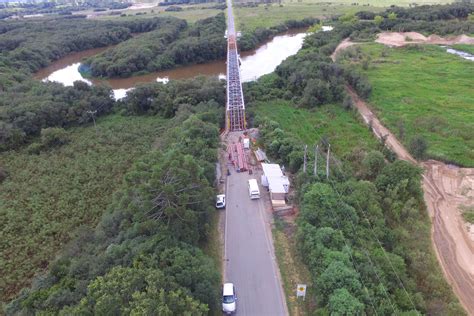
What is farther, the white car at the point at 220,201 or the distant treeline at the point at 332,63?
the distant treeline at the point at 332,63

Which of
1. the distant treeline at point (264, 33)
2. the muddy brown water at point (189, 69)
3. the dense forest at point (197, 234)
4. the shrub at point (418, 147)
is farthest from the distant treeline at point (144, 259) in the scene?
the distant treeline at point (264, 33)

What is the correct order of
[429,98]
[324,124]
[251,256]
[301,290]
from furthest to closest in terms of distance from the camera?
[429,98]
[324,124]
[251,256]
[301,290]

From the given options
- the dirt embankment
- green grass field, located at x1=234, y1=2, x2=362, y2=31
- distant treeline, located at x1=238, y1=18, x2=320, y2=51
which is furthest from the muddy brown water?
the dirt embankment

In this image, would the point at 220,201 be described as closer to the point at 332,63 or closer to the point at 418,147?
the point at 418,147

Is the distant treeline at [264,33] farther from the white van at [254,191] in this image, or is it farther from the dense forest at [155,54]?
the white van at [254,191]

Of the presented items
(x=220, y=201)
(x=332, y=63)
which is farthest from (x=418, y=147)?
(x=332, y=63)

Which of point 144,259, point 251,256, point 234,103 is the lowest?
point 251,256

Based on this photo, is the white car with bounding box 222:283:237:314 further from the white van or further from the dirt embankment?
the dirt embankment
